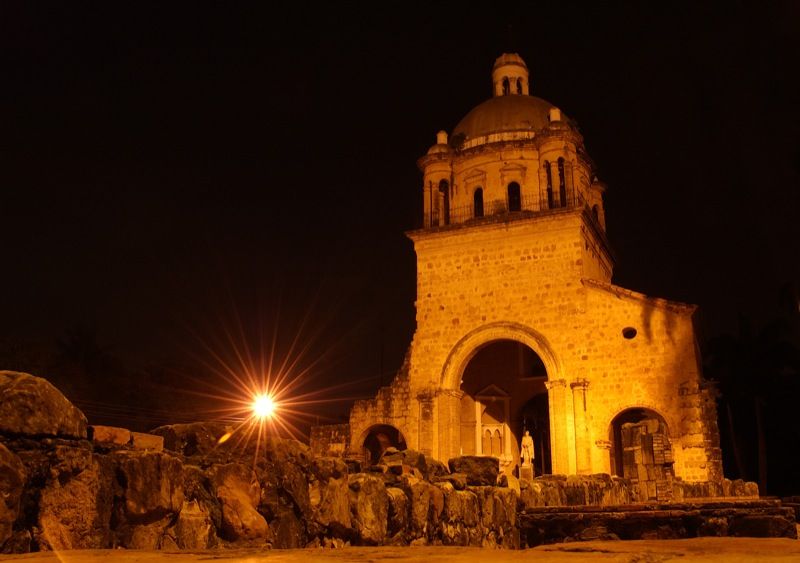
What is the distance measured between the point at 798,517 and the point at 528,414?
1589 cm

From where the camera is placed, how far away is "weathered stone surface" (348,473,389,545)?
6375 mm

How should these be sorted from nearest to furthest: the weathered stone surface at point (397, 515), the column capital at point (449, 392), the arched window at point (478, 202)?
1. the weathered stone surface at point (397, 515)
2. the column capital at point (449, 392)
3. the arched window at point (478, 202)

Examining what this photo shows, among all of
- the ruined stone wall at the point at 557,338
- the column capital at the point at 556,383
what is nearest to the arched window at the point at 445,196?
the ruined stone wall at the point at 557,338

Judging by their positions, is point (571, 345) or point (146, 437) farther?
point (571, 345)

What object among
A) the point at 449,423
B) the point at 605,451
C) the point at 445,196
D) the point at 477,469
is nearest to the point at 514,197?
the point at 445,196

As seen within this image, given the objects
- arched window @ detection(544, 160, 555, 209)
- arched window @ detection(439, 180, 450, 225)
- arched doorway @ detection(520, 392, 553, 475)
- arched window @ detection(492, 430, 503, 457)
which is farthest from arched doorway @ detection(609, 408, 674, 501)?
arched window @ detection(439, 180, 450, 225)

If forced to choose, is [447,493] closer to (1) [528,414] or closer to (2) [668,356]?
(2) [668,356]

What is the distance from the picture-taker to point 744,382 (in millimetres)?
30203

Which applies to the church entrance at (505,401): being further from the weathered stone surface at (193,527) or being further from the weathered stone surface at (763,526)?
the weathered stone surface at (193,527)

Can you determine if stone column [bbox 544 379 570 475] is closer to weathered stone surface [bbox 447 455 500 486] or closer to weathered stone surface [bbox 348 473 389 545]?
weathered stone surface [bbox 447 455 500 486]

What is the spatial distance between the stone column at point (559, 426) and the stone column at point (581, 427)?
0.26 metres

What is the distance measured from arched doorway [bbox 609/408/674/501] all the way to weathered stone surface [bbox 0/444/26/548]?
57.7ft

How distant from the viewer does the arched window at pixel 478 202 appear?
25.2m

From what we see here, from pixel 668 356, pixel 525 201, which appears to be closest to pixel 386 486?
pixel 668 356
